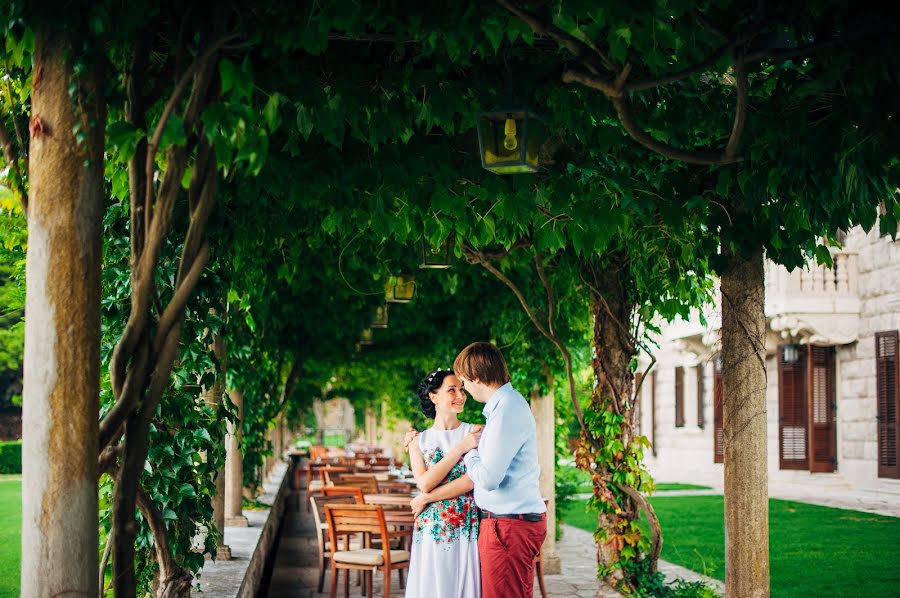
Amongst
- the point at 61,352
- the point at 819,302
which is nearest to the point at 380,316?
the point at 61,352

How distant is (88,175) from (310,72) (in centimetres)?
120

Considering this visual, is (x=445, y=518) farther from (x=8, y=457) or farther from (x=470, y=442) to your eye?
(x=8, y=457)

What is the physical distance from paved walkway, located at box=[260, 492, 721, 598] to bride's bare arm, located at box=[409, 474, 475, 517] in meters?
3.42

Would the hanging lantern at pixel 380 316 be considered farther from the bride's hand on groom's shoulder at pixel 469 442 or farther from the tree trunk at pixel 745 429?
the bride's hand on groom's shoulder at pixel 469 442

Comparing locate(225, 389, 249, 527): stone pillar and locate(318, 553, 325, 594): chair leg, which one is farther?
locate(225, 389, 249, 527): stone pillar

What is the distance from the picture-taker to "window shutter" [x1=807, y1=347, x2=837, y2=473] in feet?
64.1

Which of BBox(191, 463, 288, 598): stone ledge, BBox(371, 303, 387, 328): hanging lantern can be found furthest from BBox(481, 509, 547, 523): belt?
BBox(371, 303, 387, 328): hanging lantern

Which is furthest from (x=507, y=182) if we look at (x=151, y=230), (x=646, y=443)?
(x=646, y=443)

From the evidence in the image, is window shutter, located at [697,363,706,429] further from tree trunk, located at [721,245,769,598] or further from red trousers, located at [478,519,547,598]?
red trousers, located at [478,519,547,598]

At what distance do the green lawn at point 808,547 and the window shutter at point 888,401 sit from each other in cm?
201

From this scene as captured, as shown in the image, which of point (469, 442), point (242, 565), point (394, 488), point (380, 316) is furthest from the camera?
point (380, 316)

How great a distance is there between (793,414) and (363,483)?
12.3m

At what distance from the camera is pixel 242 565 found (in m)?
7.89

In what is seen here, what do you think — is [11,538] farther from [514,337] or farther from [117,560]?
[117,560]
